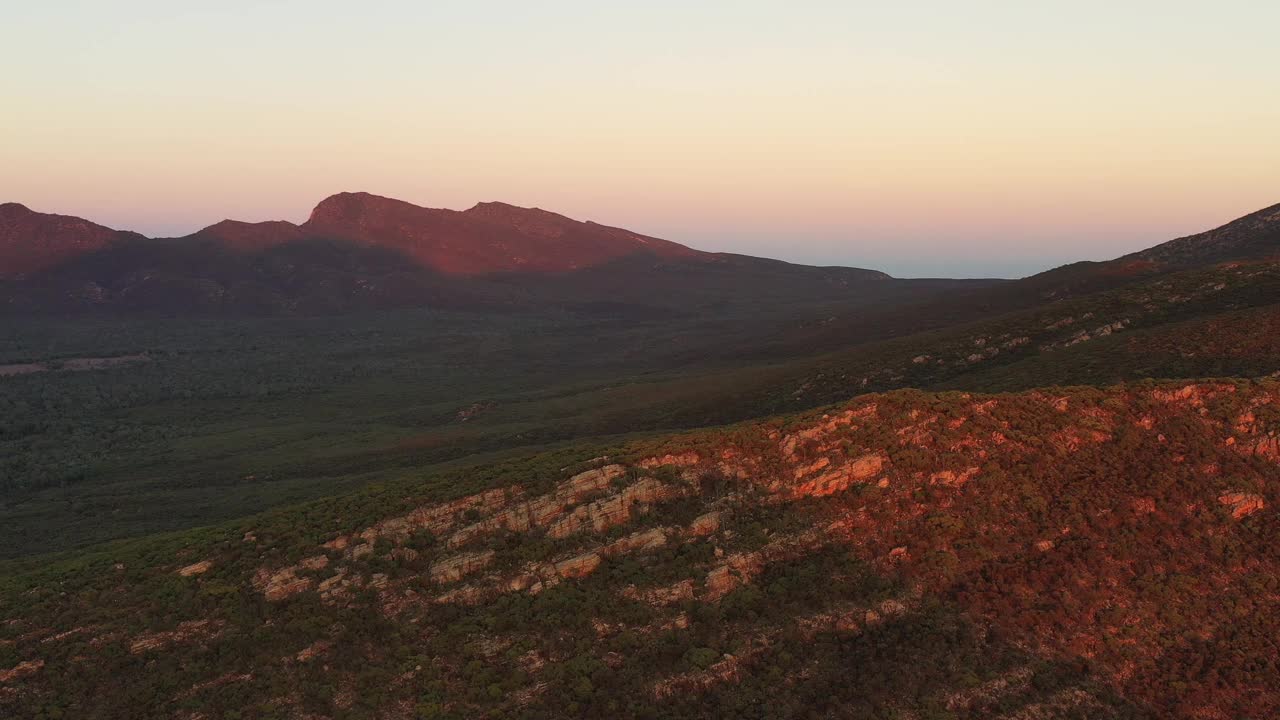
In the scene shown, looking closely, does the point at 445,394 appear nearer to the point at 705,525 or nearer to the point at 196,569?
the point at 196,569

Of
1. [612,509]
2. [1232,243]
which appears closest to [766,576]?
[612,509]

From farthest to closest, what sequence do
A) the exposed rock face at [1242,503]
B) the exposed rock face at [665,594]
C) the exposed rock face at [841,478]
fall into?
the exposed rock face at [841,478]
the exposed rock face at [1242,503]
the exposed rock face at [665,594]

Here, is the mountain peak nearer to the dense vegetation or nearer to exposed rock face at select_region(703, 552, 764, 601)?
the dense vegetation

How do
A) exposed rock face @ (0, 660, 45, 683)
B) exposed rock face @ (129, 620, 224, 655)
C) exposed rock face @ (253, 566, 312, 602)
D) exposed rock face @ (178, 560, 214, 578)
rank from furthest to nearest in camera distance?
1. exposed rock face @ (178, 560, 214, 578)
2. exposed rock face @ (253, 566, 312, 602)
3. exposed rock face @ (129, 620, 224, 655)
4. exposed rock face @ (0, 660, 45, 683)

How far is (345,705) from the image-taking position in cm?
2020

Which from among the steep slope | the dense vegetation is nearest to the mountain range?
the dense vegetation

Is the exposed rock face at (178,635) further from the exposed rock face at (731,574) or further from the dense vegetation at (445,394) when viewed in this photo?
the dense vegetation at (445,394)

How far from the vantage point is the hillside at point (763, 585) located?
19.6 metres

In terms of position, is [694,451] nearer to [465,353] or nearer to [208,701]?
[208,701]

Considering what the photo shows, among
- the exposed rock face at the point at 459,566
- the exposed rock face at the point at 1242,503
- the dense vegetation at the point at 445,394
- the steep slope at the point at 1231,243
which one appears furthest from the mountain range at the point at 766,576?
the steep slope at the point at 1231,243

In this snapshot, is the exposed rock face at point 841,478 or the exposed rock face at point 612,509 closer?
the exposed rock face at point 612,509

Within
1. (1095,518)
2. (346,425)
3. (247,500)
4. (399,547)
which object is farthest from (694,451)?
(346,425)

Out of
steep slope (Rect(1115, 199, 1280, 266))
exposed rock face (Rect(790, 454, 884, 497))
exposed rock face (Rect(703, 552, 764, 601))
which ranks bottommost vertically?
exposed rock face (Rect(703, 552, 764, 601))

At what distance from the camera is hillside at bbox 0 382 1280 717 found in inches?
773
